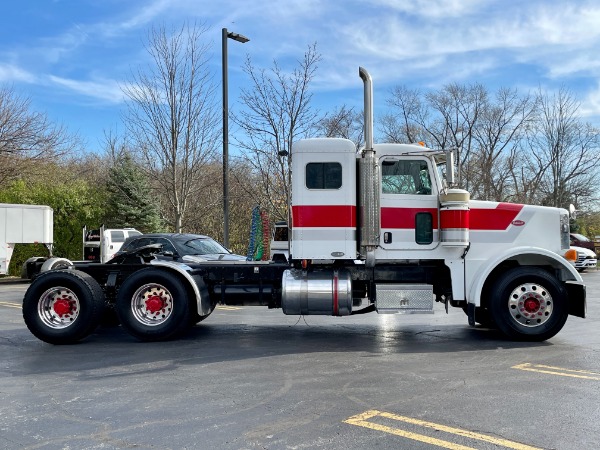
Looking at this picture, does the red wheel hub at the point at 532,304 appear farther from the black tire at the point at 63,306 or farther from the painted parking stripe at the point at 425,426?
the black tire at the point at 63,306

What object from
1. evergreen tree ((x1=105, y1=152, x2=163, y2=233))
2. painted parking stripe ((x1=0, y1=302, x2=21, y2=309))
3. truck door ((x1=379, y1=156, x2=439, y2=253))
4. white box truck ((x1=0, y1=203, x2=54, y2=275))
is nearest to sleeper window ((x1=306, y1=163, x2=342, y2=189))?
truck door ((x1=379, y1=156, x2=439, y2=253))

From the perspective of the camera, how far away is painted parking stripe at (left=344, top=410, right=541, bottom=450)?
4.14 m

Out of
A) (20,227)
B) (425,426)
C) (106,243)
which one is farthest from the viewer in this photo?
(106,243)

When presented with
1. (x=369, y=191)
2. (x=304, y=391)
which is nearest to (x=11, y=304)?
(x=369, y=191)

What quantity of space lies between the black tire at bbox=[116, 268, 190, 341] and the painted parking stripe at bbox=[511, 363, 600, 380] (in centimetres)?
471

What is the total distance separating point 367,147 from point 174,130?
1264 cm

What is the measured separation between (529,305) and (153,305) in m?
5.53

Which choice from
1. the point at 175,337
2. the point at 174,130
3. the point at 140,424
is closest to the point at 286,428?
the point at 140,424

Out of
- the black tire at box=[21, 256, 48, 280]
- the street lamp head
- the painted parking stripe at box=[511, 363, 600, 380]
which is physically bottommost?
the painted parking stripe at box=[511, 363, 600, 380]

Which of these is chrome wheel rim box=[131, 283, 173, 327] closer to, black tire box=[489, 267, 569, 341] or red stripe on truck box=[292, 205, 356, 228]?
red stripe on truck box=[292, 205, 356, 228]

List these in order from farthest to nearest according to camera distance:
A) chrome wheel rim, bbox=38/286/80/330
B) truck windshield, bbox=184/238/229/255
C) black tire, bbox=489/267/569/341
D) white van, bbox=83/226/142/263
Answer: white van, bbox=83/226/142/263 → truck windshield, bbox=184/238/229/255 → chrome wheel rim, bbox=38/286/80/330 → black tire, bbox=489/267/569/341

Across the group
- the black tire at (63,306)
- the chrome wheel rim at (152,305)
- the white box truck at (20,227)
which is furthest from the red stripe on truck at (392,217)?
the white box truck at (20,227)

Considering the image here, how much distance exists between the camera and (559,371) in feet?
21.0

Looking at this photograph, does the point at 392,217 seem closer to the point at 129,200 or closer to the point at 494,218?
the point at 494,218
